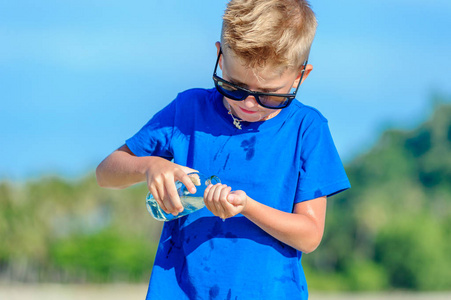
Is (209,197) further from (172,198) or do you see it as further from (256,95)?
(256,95)

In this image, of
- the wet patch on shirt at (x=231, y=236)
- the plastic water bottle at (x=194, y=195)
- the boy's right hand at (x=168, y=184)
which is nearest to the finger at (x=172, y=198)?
the boy's right hand at (x=168, y=184)

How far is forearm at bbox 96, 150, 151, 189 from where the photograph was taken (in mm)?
2988

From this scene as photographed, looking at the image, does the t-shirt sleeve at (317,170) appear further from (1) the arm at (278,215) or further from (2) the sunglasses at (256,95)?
(2) the sunglasses at (256,95)

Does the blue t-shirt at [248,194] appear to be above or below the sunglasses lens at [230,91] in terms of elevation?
below

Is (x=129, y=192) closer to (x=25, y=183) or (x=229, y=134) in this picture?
(x=25, y=183)

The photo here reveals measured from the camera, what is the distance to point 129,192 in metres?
47.1

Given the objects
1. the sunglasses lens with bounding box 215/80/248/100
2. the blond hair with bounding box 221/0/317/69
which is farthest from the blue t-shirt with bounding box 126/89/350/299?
the blond hair with bounding box 221/0/317/69

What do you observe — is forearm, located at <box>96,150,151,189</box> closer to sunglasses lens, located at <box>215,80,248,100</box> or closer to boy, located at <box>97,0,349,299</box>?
boy, located at <box>97,0,349,299</box>

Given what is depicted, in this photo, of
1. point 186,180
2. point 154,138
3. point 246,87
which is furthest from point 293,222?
point 154,138

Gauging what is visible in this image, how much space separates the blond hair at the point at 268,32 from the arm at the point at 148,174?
570 mm

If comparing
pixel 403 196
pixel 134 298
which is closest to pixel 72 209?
pixel 134 298

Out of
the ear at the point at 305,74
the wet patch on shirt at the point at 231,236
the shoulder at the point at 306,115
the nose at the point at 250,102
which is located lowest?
the wet patch on shirt at the point at 231,236

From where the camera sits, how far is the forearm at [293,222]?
2.75 meters

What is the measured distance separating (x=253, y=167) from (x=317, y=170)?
0.29 m
